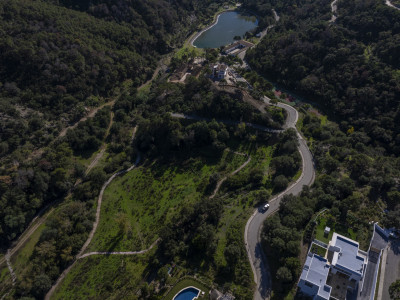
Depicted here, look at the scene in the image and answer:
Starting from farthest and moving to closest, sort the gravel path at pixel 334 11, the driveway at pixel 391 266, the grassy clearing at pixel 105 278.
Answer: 1. the gravel path at pixel 334 11
2. the grassy clearing at pixel 105 278
3. the driveway at pixel 391 266

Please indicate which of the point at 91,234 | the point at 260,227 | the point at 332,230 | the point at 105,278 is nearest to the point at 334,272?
the point at 332,230

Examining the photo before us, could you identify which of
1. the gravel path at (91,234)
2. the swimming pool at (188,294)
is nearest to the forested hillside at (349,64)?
the swimming pool at (188,294)

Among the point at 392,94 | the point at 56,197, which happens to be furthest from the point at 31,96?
the point at 392,94

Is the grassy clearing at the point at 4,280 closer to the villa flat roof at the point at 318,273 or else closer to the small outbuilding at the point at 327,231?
the villa flat roof at the point at 318,273

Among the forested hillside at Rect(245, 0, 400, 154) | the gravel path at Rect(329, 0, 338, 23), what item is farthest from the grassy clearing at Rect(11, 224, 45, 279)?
the gravel path at Rect(329, 0, 338, 23)

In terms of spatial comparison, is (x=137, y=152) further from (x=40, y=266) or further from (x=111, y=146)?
(x=40, y=266)

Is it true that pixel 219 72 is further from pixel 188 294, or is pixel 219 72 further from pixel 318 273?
pixel 188 294

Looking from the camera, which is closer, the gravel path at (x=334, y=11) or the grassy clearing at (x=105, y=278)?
the grassy clearing at (x=105, y=278)
